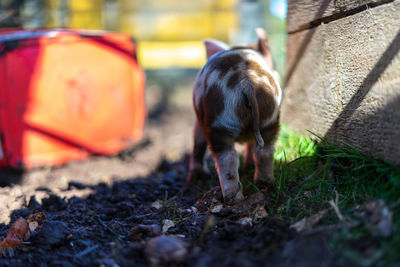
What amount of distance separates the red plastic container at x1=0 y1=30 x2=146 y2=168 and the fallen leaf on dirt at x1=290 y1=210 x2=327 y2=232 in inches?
112

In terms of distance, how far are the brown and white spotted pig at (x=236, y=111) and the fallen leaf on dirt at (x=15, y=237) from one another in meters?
1.12

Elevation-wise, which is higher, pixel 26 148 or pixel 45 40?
pixel 45 40

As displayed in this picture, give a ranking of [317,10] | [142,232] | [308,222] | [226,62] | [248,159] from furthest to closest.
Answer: [248,159] < [317,10] < [226,62] < [142,232] < [308,222]

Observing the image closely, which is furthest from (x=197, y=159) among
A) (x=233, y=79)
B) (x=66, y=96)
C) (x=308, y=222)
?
(x=66, y=96)

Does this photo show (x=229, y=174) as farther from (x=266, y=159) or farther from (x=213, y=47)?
(x=213, y=47)

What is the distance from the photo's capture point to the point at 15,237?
2045 mm

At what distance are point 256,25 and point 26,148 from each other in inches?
256

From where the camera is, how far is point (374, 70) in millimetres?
2078

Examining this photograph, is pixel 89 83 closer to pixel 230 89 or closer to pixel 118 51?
pixel 118 51

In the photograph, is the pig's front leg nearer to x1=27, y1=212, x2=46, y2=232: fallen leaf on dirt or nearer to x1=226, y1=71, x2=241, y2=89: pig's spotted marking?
x1=226, y1=71, x2=241, y2=89: pig's spotted marking

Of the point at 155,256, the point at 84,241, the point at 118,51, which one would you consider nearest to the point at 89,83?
the point at 118,51

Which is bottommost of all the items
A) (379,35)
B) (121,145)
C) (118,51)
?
(121,145)

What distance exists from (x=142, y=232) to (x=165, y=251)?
1.26 ft

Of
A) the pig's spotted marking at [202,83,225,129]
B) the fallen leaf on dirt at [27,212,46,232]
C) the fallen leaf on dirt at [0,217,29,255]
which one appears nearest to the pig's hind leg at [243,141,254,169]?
the pig's spotted marking at [202,83,225,129]
